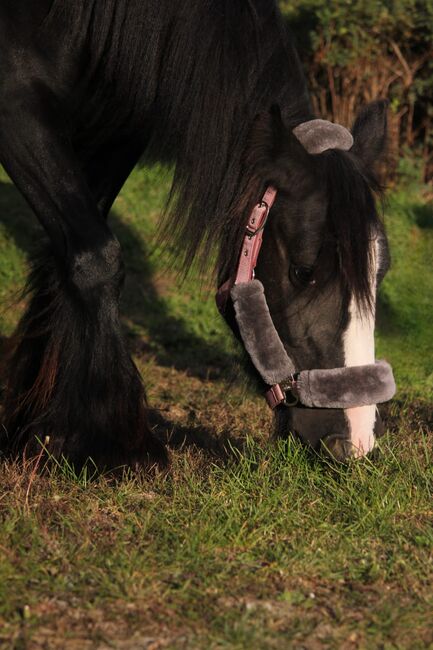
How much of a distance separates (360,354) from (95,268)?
0.92 m

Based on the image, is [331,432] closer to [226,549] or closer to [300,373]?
[300,373]

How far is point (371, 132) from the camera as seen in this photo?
147 inches

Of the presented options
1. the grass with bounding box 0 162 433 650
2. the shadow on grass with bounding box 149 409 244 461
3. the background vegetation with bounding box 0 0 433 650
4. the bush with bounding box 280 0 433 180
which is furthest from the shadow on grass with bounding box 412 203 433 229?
the shadow on grass with bounding box 149 409 244 461

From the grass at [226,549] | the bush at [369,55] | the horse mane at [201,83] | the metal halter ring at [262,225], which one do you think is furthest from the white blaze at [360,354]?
the bush at [369,55]

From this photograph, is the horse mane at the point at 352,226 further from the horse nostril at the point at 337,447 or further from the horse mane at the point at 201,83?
the horse nostril at the point at 337,447

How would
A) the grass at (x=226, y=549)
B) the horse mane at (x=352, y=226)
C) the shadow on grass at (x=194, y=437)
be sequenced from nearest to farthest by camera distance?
the grass at (x=226, y=549) → the horse mane at (x=352, y=226) → the shadow on grass at (x=194, y=437)

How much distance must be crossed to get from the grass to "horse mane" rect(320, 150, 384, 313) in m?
0.59

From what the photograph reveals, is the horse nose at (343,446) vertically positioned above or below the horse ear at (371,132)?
below

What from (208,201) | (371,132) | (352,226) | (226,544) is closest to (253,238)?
(208,201)

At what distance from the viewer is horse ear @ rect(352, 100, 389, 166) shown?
369cm

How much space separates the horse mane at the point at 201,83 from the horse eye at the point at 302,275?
216mm

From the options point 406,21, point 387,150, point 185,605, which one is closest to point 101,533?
point 185,605

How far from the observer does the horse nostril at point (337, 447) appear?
11.2 ft

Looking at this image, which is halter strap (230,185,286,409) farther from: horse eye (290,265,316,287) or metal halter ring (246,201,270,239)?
horse eye (290,265,316,287)
